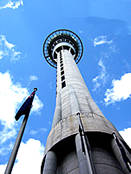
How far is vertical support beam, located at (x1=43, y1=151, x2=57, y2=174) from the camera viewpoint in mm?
10977

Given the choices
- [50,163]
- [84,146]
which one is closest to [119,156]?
[84,146]

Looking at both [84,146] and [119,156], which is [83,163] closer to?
[84,146]

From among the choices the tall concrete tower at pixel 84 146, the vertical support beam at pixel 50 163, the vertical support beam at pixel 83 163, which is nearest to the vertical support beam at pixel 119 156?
the tall concrete tower at pixel 84 146

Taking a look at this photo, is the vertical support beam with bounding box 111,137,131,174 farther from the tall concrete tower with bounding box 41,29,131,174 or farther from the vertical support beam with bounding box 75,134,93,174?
the vertical support beam with bounding box 75,134,93,174

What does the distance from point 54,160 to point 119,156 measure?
479 cm

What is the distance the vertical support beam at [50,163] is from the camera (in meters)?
11.0

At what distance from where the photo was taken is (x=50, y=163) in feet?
38.4

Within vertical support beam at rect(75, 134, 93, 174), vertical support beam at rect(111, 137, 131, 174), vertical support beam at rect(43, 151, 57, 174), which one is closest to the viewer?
vertical support beam at rect(75, 134, 93, 174)

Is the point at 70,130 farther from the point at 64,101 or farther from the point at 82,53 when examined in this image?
the point at 82,53

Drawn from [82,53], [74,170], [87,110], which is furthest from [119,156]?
[82,53]

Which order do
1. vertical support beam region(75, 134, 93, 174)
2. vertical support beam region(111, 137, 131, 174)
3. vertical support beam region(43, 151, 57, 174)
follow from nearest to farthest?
vertical support beam region(75, 134, 93, 174), vertical support beam region(111, 137, 131, 174), vertical support beam region(43, 151, 57, 174)

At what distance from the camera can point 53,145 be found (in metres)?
13.1

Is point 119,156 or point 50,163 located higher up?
point 50,163

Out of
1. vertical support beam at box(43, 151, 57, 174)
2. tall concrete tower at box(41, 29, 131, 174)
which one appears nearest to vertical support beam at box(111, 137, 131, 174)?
tall concrete tower at box(41, 29, 131, 174)
